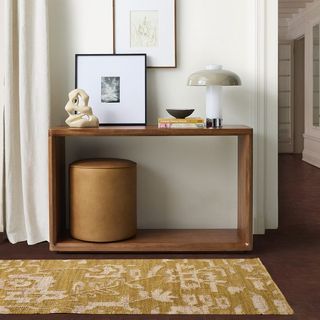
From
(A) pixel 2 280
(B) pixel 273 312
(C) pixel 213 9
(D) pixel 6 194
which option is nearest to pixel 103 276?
(A) pixel 2 280

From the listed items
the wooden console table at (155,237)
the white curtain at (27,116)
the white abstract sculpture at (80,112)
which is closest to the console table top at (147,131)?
the wooden console table at (155,237)

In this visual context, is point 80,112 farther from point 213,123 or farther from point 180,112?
point 213,123

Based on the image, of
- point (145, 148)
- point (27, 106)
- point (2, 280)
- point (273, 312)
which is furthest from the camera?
point (145, 148)

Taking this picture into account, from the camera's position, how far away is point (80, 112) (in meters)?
3.54

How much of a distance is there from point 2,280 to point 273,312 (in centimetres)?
129

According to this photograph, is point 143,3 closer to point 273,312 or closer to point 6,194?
point 6,194

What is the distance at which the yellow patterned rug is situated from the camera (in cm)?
251

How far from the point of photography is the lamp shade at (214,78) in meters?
3.47

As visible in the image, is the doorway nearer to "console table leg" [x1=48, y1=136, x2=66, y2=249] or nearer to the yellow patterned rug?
"console table leg" [x1=48, y1=136, x2=66, y2=249]

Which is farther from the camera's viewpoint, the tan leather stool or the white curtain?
the white curtain

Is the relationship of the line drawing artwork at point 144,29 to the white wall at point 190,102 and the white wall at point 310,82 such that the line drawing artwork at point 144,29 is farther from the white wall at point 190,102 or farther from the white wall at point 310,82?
the white wall at point 310,82

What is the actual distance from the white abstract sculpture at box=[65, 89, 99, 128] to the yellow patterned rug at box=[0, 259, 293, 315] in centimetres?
79

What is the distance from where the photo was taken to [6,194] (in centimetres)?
378

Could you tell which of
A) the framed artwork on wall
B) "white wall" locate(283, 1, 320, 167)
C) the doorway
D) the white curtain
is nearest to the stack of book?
the framed artwork on wall
